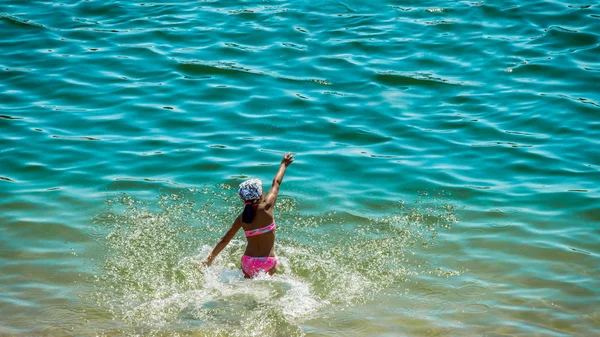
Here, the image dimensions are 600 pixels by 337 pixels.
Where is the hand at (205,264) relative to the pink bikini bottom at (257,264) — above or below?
below

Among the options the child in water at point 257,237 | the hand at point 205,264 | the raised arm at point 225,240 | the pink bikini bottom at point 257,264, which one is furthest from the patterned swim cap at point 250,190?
the hand at point 205,264

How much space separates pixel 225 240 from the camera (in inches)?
351

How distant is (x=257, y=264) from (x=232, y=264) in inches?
23.0

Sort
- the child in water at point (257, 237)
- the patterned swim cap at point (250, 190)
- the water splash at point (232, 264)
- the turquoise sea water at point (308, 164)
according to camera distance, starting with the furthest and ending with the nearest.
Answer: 1. the child in water at point (257, 237)
2. the patterned swim cap at point (250, 190)
3. the turquoise sea water at point (308, 164)
4. the water splash at point (232, 264)

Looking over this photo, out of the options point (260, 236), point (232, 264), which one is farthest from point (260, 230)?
point (232, 264)

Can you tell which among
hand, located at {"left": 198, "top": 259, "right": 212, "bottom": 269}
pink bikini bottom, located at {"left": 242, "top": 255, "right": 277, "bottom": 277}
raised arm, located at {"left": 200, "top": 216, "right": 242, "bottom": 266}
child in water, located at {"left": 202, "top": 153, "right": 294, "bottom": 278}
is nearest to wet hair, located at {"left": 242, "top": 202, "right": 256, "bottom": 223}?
child in water, located at {"left": 202, "top": 153, "right": 294, "bottom": 278}

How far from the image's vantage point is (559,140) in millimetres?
12047

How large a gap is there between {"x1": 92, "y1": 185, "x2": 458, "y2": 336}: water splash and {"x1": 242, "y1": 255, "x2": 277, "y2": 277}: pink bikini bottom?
12cm

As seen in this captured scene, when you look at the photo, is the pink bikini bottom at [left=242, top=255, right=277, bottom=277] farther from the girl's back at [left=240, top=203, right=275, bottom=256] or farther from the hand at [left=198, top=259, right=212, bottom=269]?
the hand at [left=198, top=259, right=212, bottom=269]

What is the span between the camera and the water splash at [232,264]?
8195 millimetres

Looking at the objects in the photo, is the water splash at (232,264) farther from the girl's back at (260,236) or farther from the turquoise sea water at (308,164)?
the girl's back at (260,236)

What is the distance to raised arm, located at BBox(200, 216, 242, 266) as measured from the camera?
889 centimetres

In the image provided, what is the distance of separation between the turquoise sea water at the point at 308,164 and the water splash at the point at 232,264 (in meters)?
0.03

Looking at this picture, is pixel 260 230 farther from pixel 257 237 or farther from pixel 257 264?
pixel 257 264
